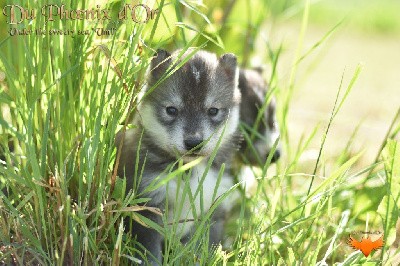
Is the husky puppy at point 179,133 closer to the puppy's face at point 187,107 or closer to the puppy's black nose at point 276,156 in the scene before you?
the puppy's face at point 187,107

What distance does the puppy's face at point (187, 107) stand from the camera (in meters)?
2.98

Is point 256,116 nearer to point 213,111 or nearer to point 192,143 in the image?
point 213,111

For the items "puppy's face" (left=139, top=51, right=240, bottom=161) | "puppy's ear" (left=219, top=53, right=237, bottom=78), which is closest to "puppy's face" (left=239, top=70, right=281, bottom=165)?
"puppy's ear" (left=219, top=53, right=237, bottom=78)

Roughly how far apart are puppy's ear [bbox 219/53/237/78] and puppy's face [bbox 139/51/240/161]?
51 millimetres

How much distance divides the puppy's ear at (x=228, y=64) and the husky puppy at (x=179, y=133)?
0.02 metres

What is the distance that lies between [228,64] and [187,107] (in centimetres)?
36

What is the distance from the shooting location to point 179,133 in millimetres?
2977

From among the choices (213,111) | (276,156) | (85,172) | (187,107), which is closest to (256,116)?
(276,156)

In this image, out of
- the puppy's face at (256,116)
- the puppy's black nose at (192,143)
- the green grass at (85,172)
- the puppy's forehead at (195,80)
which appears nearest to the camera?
the green grass at (85,172)

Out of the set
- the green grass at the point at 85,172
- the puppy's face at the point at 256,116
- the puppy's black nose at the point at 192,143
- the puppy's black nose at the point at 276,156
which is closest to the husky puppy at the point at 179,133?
the puppy's black nose at the point at 192,143

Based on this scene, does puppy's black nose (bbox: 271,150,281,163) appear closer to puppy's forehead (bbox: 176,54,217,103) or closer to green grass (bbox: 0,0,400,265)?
puppy's forehead (bbox: 176,54,217,103)

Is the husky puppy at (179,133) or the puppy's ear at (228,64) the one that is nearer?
the husky puppy at (179,133)

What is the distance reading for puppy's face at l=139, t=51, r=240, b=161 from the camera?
2.98 metres

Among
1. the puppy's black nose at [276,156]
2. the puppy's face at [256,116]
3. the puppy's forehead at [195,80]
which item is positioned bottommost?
the puppy's black nose at [276,156]
